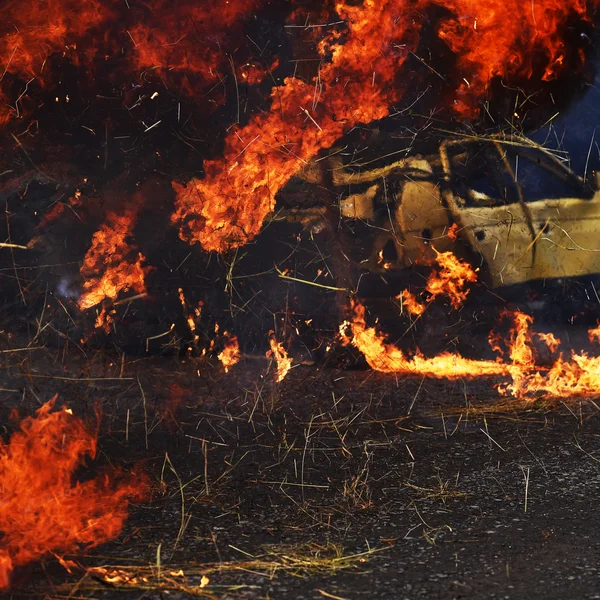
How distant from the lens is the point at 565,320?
561cm

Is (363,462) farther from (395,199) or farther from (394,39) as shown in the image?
(394,39)

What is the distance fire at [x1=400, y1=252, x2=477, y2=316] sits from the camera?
5590mm

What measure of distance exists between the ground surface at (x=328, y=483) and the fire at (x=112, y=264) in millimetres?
482

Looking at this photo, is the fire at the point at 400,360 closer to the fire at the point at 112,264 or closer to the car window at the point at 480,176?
the car window at the point at 480,176

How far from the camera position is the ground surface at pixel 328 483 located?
113 inches

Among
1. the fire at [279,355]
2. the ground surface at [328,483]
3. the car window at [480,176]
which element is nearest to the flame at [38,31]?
the ground surface at [328,483]

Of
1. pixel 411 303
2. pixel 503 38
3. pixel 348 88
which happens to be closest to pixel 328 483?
pixel 411 303

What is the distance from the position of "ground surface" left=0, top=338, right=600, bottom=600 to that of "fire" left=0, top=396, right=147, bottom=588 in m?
0.11

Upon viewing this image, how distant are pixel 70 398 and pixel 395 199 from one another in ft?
8.49

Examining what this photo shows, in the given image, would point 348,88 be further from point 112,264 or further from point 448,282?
point 112,264

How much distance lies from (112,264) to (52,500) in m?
2.42

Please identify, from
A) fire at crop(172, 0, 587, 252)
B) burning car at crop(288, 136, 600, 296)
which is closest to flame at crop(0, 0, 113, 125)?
fire at crop(172, 0, 587, 252)

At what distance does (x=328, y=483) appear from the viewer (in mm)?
3770

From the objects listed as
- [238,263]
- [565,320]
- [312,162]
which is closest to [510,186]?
[565,320]
